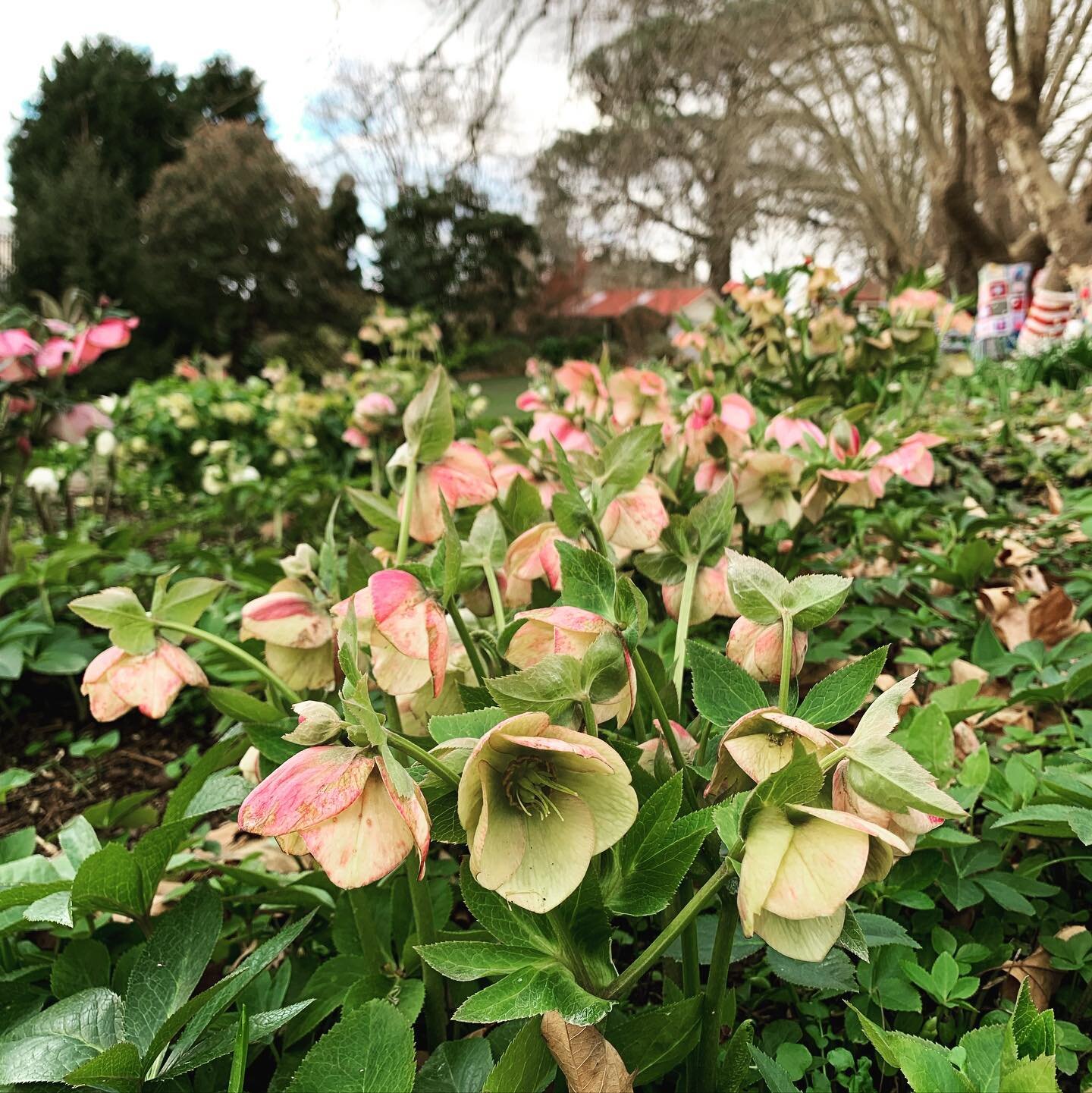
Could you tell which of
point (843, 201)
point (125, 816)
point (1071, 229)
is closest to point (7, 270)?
point (843, 201)

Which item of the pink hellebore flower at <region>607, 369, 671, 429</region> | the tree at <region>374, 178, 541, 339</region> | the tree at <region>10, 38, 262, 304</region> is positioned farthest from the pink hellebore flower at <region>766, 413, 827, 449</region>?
the tree at <region>10, 38, 262, 304</region>

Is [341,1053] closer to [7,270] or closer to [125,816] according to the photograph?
[125,816]

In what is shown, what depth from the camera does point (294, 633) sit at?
0.51 metres

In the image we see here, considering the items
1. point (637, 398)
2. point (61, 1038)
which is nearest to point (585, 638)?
point (61, 1038)

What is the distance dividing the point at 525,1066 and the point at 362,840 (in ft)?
0.39

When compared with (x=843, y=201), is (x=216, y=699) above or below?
below

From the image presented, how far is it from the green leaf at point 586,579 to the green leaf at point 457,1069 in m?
0.23

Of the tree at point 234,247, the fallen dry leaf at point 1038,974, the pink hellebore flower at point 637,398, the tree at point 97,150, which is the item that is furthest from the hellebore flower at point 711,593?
the tree at point 97,150

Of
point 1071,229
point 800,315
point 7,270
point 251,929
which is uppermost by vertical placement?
point 7,270

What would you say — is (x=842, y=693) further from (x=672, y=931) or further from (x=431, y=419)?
(x=431, y=419)

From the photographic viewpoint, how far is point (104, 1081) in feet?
1.32

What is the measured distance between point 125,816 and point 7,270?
18011mm

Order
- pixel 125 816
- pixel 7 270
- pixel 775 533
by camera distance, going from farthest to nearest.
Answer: pixel 7 270, pixel 775 533, pixel 125 816

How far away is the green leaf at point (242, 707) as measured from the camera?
1.73 feet
